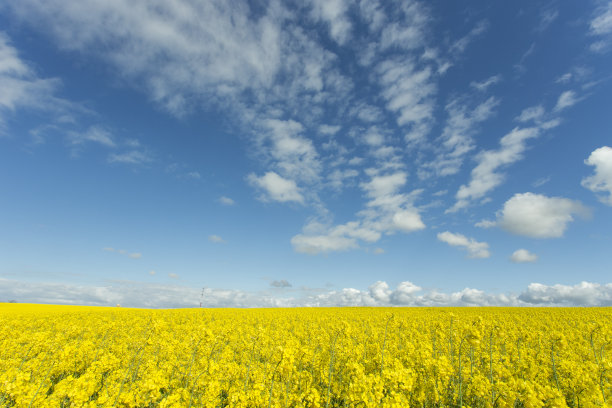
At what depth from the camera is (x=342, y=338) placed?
13500 mm

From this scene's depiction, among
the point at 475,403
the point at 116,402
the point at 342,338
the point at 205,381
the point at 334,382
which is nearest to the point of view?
the point at 116,402

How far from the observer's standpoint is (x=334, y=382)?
11.3 metres

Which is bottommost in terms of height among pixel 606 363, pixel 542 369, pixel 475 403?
pixel 475 403

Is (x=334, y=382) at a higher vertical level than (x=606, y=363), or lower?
lower

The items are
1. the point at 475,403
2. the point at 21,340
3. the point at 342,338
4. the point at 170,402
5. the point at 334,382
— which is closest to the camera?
the point at 170,402

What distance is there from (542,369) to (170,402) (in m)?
15.1

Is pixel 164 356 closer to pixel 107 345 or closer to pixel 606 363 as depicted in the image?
pixel 107 345

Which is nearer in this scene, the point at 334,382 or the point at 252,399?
the point at 252,399

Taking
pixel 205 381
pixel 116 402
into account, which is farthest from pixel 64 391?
pixel 205 381

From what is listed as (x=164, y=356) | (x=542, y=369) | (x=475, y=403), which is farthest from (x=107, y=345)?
(x=542, y=369)

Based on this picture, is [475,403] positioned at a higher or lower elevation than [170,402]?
lower

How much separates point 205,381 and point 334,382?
532 centimetres

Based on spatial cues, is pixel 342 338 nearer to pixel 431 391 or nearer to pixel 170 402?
pixel 431 391

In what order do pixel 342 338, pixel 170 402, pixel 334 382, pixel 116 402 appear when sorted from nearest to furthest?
1. pixel 170 402
2. pixel 116 402
3. pixel 334 382
4. pixel 342 338
